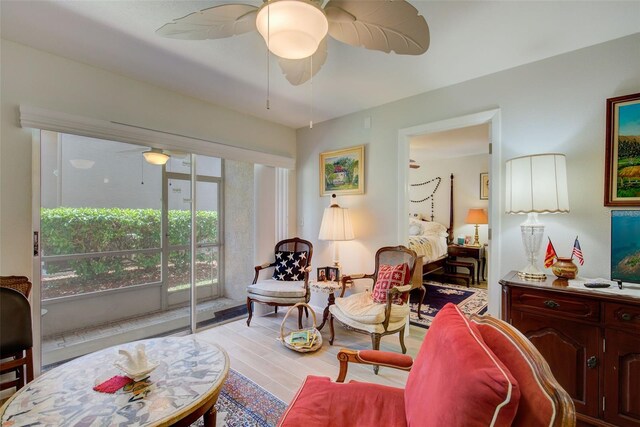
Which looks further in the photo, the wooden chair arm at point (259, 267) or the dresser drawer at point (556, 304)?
the wooden chair arm at point (259, 267)

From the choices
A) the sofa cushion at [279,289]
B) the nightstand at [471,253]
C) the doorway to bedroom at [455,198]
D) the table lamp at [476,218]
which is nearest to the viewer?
the sofa cushion at [279,289]

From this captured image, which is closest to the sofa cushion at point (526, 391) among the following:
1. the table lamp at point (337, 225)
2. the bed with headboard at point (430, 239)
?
the table lamp at point (337, 225)

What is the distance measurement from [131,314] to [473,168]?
239 inches

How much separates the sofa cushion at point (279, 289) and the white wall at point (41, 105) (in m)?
1.85

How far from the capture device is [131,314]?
10.6ft

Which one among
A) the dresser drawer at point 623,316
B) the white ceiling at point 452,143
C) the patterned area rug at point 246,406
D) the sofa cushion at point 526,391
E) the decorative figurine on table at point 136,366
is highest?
the white ceiling at point 452,143

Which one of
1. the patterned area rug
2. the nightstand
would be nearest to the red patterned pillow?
the patterned area rug

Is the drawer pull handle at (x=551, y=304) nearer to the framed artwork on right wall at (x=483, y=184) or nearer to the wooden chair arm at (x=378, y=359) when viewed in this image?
the wooden chair arm at (x=378, y=359)

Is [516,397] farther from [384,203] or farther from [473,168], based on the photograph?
[473,168]

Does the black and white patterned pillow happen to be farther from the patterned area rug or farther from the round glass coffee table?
the round glass coffee table

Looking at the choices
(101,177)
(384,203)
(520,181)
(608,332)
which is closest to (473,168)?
(384,203)

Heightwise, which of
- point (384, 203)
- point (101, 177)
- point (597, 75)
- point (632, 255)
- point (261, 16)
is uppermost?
point (597, 75)

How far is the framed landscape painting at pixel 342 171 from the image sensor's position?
3.40m

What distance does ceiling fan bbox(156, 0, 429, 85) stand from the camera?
46.3 inches
